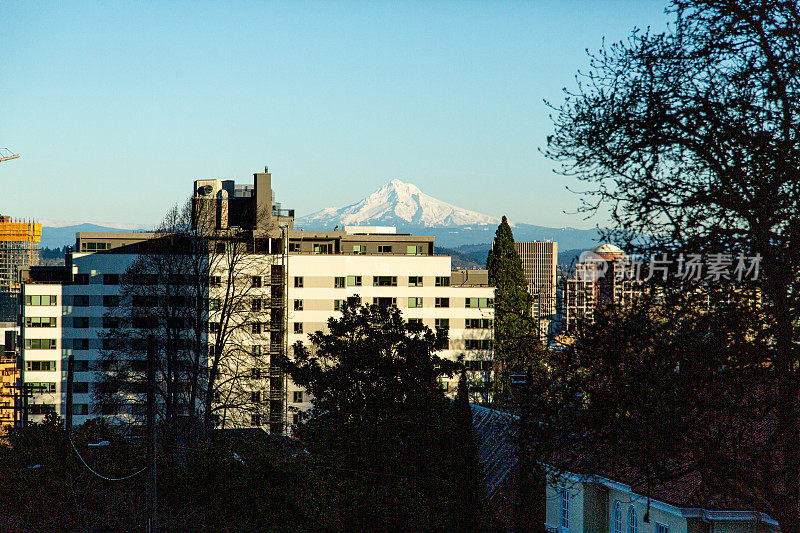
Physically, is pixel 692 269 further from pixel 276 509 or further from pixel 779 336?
pixel 276 509

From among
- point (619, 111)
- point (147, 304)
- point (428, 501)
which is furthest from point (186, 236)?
point (619, 111)

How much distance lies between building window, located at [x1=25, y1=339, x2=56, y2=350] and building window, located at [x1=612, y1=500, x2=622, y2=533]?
57860 millimetres

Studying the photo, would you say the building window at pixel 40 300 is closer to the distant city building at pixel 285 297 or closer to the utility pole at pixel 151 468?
the distant city building at pixel 285 297

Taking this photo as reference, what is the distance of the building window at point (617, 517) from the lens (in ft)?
66.0

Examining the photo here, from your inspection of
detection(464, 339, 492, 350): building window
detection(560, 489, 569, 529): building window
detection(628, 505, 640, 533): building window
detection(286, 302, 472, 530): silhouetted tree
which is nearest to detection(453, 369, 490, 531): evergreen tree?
detection(286, 302, 472, 530): silhouetted tree

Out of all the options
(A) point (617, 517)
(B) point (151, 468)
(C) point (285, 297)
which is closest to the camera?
(B) point (151, 468)

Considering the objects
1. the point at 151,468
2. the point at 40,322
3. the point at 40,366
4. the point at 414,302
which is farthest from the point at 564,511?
the point at 40,322

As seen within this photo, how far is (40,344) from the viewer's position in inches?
2589

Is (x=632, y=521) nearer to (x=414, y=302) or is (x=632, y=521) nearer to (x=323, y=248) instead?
(x=414, y=302)

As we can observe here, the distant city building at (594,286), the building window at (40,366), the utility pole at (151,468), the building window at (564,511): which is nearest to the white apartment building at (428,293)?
the building window at (40,366)

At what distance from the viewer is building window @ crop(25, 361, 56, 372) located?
65.1 metres

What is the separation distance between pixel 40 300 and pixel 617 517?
5980 centimetres

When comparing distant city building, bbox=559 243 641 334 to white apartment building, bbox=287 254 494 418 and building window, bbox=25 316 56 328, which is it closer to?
white apartment building, bbox=287 254 494 418

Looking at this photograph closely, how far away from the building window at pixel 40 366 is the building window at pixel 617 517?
57.3 m
